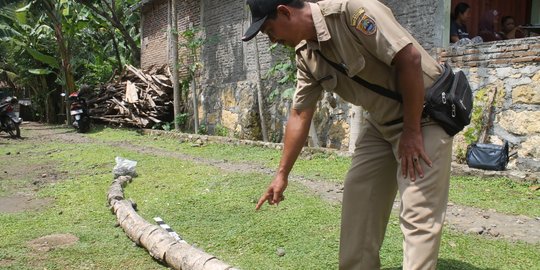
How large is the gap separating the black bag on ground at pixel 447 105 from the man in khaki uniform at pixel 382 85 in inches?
1.6

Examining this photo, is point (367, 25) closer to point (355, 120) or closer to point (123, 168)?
point (123, 168)

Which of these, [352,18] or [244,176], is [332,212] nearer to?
[244,176]

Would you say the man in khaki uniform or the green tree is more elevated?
the green tree

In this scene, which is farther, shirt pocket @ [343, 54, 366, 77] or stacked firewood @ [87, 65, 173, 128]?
stacked firewood @ [87, 65, 173, 128]

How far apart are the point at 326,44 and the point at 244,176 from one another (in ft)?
14.4

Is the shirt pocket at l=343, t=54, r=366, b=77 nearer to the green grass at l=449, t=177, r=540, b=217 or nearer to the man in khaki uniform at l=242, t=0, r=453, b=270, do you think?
the man in khaki uniform at l=242, t=0, r=453, b=270

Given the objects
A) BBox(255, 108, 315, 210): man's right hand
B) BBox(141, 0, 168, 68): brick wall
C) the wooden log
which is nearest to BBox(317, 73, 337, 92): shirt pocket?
BBox(255, 108, 315, 210): man's right hand

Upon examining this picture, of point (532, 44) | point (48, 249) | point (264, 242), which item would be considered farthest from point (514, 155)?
point (48, 249)

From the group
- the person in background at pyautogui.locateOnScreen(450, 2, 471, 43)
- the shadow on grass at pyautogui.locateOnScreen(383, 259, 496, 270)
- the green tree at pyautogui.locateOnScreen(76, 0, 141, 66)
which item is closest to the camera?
the shadow on grass at pyautogui.locateOnScreen(383, 259, 496, 270)

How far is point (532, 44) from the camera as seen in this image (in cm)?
619

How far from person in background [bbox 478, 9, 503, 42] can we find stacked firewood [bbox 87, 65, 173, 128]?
8.75 meters

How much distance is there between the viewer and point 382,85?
238cm

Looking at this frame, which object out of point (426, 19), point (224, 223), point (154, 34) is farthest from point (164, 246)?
point (154, 34)

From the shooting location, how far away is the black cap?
2232 millimetres
